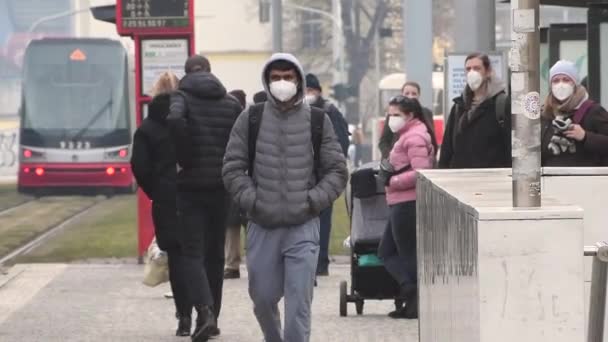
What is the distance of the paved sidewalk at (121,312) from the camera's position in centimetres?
1065

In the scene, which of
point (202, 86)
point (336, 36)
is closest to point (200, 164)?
point (202, 86)

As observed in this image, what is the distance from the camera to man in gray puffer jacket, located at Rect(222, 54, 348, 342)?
8109 millimetres

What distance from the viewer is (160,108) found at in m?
10.2

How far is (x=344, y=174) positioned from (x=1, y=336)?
3.35 m

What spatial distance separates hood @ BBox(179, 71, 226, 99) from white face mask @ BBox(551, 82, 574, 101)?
197 cm

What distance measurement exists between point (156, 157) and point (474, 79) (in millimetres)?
1973

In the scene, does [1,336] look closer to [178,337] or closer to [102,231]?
[178,337]

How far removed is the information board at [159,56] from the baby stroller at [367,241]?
4.76 m

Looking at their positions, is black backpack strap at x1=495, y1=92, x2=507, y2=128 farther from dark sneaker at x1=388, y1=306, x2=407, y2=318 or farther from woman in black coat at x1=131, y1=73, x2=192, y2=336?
woman in black coat at x1=131, y1=73, x2=192, y2=336

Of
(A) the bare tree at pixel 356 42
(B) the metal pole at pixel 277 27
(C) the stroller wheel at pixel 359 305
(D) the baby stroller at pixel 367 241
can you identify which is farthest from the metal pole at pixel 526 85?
(A) the bare tree at pixel 356 42

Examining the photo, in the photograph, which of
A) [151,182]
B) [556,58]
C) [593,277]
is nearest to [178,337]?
[151,182]

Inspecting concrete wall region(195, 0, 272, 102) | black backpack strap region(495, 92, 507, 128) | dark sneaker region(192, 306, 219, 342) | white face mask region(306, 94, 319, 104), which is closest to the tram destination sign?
white face mask region(306, 94, 319, 104)

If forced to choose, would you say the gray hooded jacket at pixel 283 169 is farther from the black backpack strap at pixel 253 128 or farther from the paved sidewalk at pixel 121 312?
the paved sidewalk at pixel 121 312

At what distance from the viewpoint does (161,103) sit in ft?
33.4
